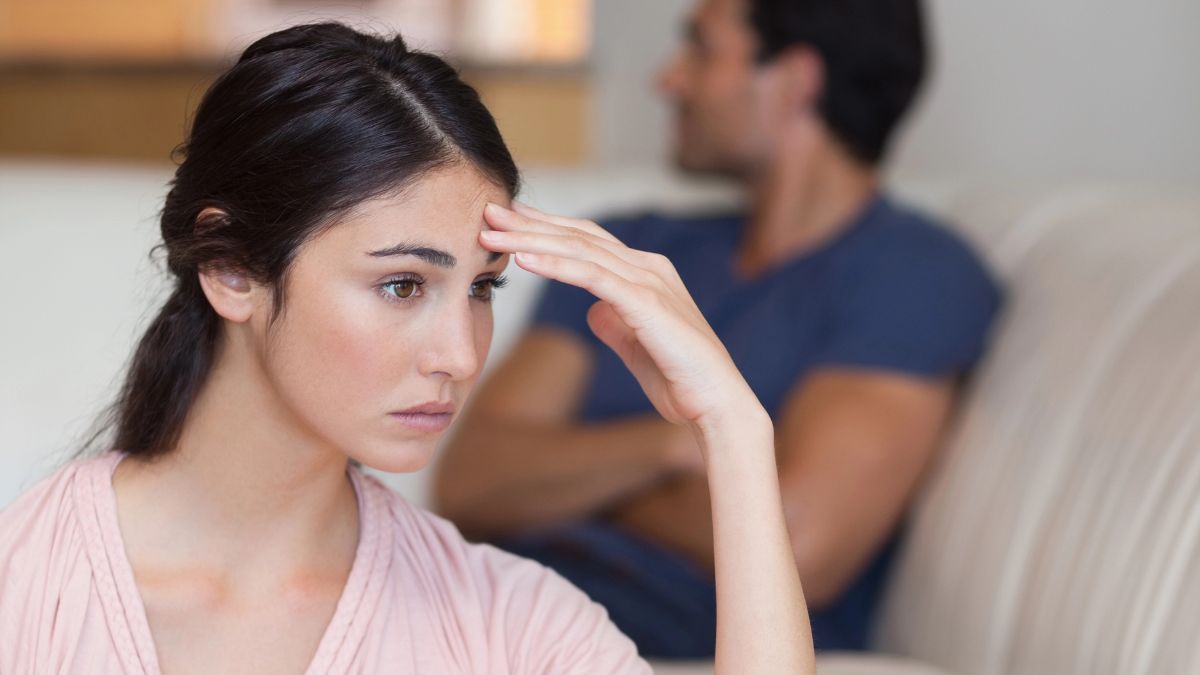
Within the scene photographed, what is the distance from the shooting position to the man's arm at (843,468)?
1672mm

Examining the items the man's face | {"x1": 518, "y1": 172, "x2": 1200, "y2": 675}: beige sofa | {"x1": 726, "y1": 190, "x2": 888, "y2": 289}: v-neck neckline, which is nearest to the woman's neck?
{"x1": 518, "y1": 172, "x2": 1200, "y2": 675}: beige sofa

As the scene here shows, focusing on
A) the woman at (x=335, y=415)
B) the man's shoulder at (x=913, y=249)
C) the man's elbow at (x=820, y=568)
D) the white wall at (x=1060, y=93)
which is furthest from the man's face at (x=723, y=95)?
the woman at (x=335, y=415)

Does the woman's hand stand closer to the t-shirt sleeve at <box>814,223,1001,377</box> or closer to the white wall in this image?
the t-shirt sleeve at <box>814,223,1001,377</box>

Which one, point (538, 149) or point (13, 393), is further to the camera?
point (538, 149)

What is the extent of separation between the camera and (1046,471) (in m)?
1.53

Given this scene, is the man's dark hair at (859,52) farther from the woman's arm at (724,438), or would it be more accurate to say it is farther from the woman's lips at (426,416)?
the woman's lips at (426,416)

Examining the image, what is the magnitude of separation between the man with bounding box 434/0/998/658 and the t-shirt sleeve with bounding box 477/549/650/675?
62 cm

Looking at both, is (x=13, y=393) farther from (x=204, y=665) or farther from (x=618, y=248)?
(x=618, y=248)

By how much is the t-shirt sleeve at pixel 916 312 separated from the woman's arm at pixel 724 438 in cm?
78

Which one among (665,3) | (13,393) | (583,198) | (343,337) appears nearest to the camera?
(343,337)

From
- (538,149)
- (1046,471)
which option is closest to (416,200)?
(1046,471)

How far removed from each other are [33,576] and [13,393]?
37.1 inches

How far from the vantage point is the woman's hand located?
0.95 metres

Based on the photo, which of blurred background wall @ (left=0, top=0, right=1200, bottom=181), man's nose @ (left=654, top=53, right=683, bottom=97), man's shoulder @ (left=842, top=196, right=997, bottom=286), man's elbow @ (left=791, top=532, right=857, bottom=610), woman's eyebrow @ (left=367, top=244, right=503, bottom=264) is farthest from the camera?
man's nose @ (left=654, top=53, right=683, bottom=97)
